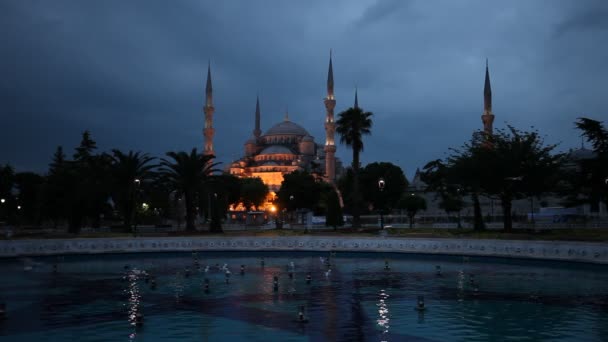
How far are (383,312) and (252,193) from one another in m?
87.9

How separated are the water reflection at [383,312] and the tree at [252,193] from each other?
82.6 meters

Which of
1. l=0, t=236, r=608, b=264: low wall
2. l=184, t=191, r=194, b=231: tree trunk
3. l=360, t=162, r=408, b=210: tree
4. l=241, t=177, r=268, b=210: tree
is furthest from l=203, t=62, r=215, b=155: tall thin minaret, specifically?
l=0, t=236, r=608, b=264: low wall

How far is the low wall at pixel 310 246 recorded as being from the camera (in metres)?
26.3

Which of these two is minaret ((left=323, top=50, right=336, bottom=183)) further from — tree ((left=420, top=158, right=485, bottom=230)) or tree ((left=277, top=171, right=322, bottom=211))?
tree ((left=420, top=158, right=485, bottom=230))

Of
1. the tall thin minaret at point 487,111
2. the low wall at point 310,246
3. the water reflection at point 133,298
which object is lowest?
the water reflection at point 133,298

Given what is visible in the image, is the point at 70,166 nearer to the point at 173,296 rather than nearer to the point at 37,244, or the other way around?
the point at 37,244

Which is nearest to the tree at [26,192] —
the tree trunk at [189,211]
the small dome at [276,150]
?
the tree trunk at [189,211]

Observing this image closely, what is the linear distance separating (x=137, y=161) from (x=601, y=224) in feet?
111

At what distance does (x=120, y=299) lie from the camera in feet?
56.0

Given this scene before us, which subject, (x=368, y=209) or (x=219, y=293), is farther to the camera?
(x=368, y=209)

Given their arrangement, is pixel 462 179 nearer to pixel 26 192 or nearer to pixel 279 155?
pixel 26 192

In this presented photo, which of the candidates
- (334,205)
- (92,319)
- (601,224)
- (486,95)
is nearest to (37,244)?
(92,319)

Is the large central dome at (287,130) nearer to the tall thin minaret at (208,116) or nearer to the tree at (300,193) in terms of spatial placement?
the tall thin minaret at (208,116)

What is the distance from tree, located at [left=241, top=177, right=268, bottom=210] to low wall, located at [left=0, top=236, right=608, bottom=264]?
6563 cm
